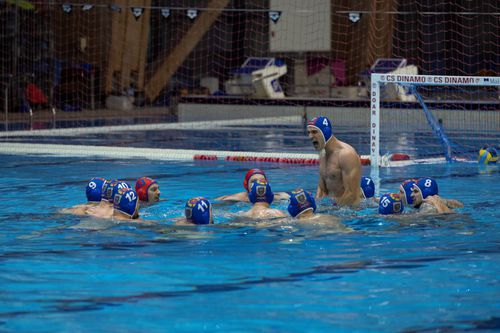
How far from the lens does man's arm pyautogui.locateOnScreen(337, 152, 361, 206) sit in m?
8.45

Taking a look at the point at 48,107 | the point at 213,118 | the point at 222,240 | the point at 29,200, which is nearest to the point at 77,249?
the point at 222,240

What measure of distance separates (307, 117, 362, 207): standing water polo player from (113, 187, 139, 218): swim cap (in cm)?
180

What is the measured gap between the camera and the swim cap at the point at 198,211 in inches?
289

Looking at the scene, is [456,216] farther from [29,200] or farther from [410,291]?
[29,200]

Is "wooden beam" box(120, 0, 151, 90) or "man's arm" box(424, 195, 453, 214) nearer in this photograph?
"man's arm" box(424, 195, 453, 214)

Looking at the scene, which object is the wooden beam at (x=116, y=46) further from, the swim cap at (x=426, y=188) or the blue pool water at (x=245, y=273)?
the swim cap at (x=426, y=188)

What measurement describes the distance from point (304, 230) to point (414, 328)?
2.82 meters

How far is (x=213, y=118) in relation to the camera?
2323cm

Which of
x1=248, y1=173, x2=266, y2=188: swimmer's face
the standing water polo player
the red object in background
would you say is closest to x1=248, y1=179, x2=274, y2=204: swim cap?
x1=248, y1=173, x2=266, y2=188: swimmer's face

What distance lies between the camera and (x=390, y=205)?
25.8 ft

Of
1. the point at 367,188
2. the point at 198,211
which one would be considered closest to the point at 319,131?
the point at 367,188

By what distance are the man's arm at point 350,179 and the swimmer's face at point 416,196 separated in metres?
0.51

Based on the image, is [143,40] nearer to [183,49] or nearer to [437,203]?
[183,49]

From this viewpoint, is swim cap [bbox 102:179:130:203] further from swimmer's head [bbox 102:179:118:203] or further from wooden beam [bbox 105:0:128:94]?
wooden beam [bbox 105:0:128:94]
